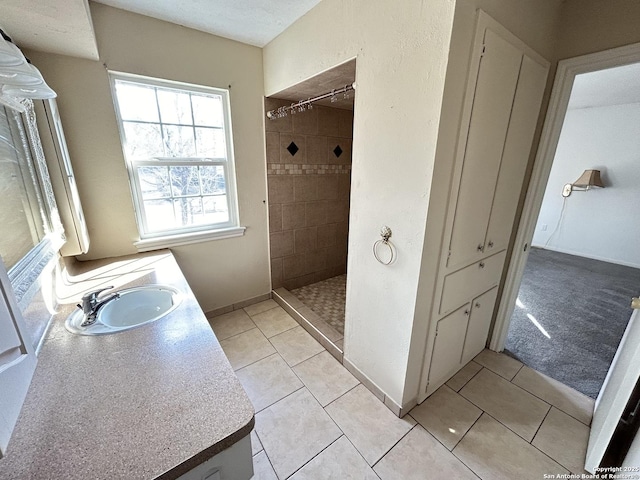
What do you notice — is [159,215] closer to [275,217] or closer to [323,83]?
[275,217]

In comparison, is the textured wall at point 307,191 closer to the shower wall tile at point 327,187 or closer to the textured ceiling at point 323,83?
the shower wall tile at point 327,187

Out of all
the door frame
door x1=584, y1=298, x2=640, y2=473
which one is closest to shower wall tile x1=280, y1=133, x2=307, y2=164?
the door frame

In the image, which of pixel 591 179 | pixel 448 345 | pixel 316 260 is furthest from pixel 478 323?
pixel 591 179

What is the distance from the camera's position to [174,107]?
6.60 feet

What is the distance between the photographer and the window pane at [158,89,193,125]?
197 centimetres

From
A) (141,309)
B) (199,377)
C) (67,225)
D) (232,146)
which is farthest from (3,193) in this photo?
(232,146)

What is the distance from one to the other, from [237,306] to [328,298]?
96cm

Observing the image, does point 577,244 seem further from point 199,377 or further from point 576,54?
point 199,377

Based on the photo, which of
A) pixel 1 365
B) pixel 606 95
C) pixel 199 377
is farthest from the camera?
pixel 606 95

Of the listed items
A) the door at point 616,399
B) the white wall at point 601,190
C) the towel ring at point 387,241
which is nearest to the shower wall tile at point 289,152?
the towel ring at point 387,241

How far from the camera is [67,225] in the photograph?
145 cm

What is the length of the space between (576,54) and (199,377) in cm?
251

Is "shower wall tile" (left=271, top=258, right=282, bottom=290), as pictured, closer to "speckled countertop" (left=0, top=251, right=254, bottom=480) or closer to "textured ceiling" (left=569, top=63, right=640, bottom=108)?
"speckled countertop" (left=0, top=251, right=254, bottom=480)

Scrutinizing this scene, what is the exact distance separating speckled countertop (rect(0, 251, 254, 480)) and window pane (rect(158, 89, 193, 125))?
62.1 inches
